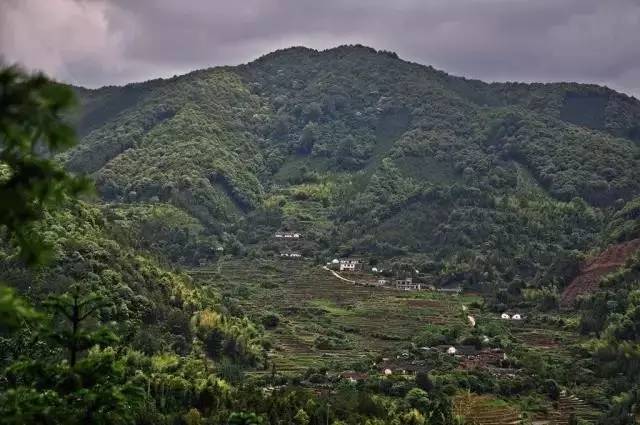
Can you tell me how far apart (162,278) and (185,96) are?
132277mm

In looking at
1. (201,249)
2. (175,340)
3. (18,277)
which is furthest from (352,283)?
(18,277)

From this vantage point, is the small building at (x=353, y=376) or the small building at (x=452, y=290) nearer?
the small building at (x=353, y=376)

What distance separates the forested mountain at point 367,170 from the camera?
4712 inches

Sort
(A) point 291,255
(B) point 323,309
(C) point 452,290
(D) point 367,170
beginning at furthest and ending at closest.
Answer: (D) point 367,170 < (A) point 291,255 < (C) point 452,290 < (B) point 323,309

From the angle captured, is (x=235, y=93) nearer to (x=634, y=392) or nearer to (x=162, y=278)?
(x=162, y=278)

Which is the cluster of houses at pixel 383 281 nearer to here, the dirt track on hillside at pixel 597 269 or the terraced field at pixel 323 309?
the terraced field at pixel 323 309

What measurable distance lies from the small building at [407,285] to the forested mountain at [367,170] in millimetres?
6795

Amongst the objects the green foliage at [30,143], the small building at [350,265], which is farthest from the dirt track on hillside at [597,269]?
the green foliage at [30,143]

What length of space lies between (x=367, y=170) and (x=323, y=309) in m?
85.7

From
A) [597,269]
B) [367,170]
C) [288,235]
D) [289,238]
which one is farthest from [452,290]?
[367,170]

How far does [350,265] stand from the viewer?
10912 centimetres

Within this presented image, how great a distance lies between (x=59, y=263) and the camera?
4216cm

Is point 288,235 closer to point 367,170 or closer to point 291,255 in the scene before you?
point 291,255

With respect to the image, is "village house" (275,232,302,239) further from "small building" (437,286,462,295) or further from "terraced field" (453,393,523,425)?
"terraced field" (453,393,523,425)
